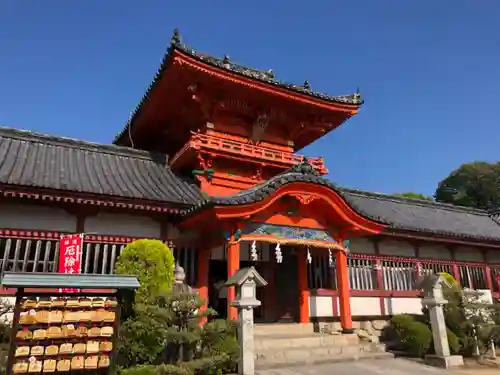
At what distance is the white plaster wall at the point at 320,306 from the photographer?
13.9 meters

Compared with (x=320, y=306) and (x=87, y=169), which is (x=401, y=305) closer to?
(x=320, y=306)

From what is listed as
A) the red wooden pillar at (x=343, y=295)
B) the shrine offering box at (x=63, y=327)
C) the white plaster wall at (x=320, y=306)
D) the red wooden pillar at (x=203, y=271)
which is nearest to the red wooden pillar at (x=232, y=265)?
the red wooden pillar at (x=203, y=271)

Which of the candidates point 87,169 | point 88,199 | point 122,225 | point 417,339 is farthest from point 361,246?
point 87,169

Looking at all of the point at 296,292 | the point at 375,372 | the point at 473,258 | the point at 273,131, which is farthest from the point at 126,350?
the point at 473,258

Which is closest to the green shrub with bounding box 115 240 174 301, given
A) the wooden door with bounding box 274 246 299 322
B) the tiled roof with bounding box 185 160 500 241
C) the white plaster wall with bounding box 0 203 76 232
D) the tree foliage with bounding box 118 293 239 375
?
the tree foliage with bounding box 118 293 239 375

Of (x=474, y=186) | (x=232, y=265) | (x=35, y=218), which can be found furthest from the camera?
(x=474, y=186)

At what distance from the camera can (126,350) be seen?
317 inches

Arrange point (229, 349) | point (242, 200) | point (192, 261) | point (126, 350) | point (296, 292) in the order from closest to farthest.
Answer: point (126, 350) < point (229, 349) < point (242, 200) < point (192, 261) < point (296, 292)

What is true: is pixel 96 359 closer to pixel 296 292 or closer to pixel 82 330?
pixel 82 330

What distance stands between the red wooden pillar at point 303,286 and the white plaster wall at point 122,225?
16.9 ft

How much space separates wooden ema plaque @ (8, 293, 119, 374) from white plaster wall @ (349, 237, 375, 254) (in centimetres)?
1056

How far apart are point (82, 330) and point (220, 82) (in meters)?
10.0

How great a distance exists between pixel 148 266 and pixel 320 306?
273 inches

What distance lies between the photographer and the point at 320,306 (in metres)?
14.0
